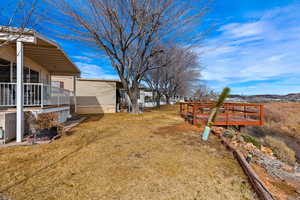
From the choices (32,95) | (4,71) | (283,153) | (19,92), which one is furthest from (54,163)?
(283,153)

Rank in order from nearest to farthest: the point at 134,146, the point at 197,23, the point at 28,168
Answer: the point at 28,168 → the point at 134,146 → the point at 197,23

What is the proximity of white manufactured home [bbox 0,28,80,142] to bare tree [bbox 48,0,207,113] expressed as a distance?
2.70 metres

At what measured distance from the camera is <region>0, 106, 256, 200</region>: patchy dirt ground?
6.93 ft

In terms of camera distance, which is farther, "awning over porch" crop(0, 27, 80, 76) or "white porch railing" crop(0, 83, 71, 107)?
"white porch railing" crop(0, 83, 71, 107)

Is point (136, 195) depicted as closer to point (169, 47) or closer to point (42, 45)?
point (42, 45)

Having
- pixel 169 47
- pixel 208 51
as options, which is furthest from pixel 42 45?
pixel 208 51

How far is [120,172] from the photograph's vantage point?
2670 mm

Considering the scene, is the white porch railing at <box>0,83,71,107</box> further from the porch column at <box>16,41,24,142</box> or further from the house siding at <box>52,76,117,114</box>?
the house siding at <box>52,76,117,114</box>

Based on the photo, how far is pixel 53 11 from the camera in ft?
26.6

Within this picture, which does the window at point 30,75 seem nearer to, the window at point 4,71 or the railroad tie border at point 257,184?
the window at point 4,71

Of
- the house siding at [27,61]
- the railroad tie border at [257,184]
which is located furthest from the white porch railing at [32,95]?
the railroad tie border at [257,184]

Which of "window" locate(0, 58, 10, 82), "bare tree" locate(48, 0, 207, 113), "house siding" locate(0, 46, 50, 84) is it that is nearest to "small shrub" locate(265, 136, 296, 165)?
"bare tree" locate(48, 0, 207, 113)

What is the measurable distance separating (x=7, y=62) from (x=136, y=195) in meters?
7.71

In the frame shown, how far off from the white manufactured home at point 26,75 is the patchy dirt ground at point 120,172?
4.13 ft
